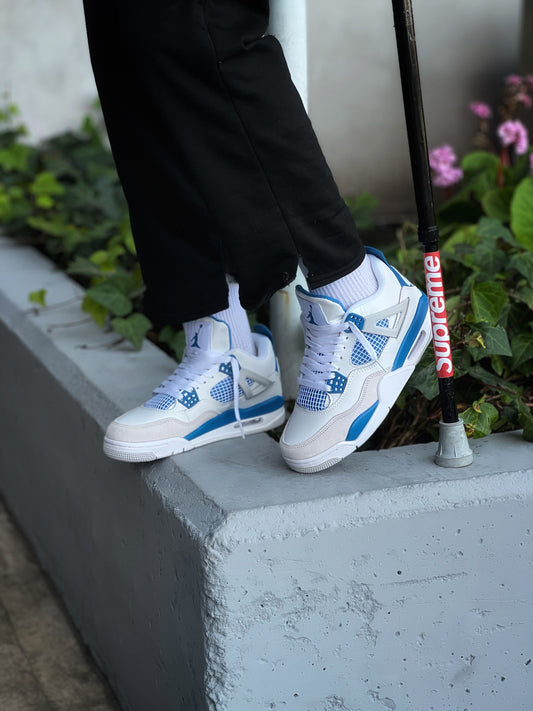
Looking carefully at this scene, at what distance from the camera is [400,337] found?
1397mm

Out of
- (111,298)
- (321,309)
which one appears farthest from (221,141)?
(111,298)

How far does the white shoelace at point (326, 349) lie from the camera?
4.49ft

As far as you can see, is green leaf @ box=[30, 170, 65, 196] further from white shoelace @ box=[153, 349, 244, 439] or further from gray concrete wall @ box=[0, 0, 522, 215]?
white shoelace @ box=[153, 349, 244, 439]

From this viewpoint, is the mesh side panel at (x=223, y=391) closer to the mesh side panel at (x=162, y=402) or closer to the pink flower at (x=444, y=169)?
the mesh side panel at (x=162, y=402)

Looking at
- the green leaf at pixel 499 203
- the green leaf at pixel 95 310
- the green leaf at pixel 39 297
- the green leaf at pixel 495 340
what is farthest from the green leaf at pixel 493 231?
the green leaf at pixel 39 297

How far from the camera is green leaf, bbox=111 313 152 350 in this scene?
191cm

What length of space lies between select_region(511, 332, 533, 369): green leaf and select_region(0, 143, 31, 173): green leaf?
2.20 m

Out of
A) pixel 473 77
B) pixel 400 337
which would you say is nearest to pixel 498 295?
pixel 400 337

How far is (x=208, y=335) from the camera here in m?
1.53

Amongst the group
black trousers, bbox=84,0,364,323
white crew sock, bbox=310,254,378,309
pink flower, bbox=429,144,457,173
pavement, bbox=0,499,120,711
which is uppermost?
black trousers, bbox=84,0,364,323

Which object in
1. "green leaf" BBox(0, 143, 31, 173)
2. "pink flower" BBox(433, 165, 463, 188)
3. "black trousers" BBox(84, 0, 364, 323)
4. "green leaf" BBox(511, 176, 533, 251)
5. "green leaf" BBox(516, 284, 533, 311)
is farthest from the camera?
"green leaf" BBox(0, 143, 31, 173)

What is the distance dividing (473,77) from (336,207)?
99.7 inches

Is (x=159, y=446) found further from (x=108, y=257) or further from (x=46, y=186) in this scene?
(x=46, y=186)

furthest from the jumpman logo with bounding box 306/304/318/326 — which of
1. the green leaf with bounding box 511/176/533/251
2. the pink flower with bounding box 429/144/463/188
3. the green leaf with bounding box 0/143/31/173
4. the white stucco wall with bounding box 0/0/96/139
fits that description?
the white stucco wall with bounding box 0/0/96/139
